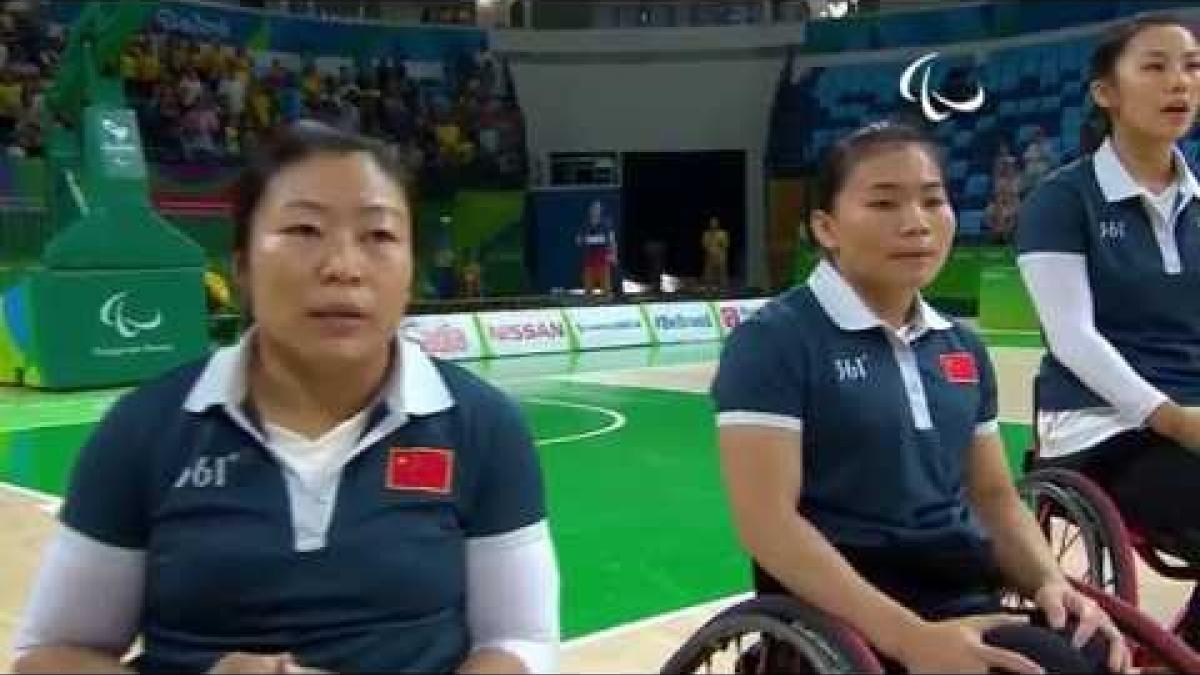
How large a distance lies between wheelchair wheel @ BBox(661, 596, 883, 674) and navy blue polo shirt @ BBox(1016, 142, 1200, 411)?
37.8 inches

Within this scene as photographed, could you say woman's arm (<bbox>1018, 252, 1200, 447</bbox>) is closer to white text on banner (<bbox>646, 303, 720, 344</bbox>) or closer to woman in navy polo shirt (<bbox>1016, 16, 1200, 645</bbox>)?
woman in navy polo shirt (<bbox>1016, 16, 1200, 645</bbox>)

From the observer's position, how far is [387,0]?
20.0 metres

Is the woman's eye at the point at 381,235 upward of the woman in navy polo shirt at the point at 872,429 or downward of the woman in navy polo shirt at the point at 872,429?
upward

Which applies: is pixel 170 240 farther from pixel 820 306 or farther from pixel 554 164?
pixel 554 164

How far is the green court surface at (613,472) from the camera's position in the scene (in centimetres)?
395

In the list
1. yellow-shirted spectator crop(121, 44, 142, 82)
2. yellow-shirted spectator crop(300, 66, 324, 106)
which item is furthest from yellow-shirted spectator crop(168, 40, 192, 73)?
yellow-shirted spectator crop(300, 66, 324, 106)

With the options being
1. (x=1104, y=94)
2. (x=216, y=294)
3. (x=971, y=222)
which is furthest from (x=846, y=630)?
(x=971, y=222)

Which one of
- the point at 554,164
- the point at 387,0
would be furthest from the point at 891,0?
the point at 387,0

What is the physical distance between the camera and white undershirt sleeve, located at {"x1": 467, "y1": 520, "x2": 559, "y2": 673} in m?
1.45

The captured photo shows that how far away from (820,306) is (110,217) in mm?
7120

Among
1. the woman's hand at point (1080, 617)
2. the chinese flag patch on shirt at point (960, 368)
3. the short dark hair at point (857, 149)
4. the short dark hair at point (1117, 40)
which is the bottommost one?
the woman's hand at point (1080, 617)

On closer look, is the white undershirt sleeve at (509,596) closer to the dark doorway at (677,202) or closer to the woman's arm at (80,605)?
the woman's arm at (80,605)

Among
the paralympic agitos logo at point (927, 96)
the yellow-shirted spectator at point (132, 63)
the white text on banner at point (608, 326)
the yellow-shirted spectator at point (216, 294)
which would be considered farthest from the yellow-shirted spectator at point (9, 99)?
the paralympic agitos logo at point (927, 96)

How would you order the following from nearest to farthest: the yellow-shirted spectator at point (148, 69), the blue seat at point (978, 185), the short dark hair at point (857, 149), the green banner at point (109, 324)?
the short dark hair at point (857, 149)
the green banner at point (109, 324)
the yellow-shirted spectator at point (148, 69)
the blue seat at point (978, 185)
